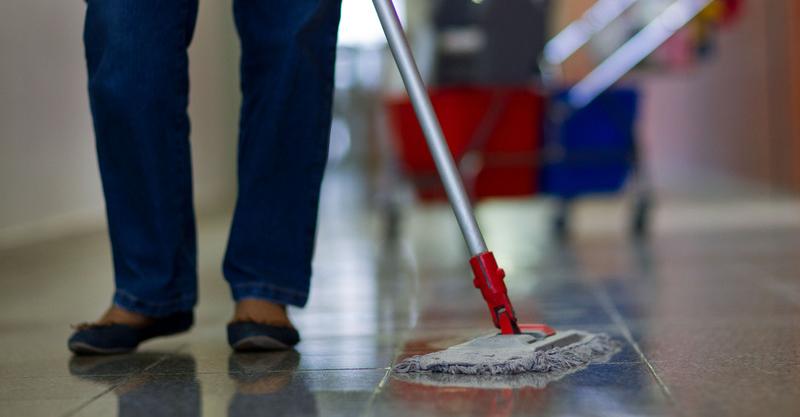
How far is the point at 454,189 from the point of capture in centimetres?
129

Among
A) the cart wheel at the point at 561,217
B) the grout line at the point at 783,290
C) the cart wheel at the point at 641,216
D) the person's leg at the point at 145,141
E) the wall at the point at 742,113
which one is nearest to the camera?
the person's leg at the point at 145,141

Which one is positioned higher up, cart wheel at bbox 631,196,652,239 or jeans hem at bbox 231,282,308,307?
jeans hem at bbox 231,282,308,307

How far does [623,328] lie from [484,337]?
13.1 inches

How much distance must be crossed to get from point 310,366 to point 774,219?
250cm

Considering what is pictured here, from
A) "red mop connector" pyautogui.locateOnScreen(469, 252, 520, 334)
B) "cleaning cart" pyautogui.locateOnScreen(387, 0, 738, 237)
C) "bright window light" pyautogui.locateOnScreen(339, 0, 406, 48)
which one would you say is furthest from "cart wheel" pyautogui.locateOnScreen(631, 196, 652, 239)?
"bright window light" pyautogui.locateOnScreen(339, 0, 406, 48)

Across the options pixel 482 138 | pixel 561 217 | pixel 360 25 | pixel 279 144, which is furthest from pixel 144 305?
pixel 360 25

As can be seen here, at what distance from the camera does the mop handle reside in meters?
1.29

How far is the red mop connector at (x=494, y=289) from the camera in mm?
1271

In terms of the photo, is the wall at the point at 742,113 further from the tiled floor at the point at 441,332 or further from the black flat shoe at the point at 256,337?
the black flat shoe at the point at 256,337

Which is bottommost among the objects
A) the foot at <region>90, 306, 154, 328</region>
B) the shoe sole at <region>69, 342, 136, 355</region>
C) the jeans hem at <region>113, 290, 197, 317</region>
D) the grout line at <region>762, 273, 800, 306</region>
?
the grout line at <region>762, 273, 800, 306</region>

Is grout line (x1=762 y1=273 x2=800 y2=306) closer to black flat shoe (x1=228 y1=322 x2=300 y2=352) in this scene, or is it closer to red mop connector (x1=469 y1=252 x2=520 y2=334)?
red mop connector (x1=469 y1=252 x2=520 y2=334)

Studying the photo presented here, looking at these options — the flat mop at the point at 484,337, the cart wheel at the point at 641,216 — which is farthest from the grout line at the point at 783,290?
the cart wheel at the point at 641,216

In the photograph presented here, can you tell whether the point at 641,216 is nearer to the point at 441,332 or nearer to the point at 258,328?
the point at 441,332

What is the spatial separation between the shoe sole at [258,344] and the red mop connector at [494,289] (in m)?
0.27
